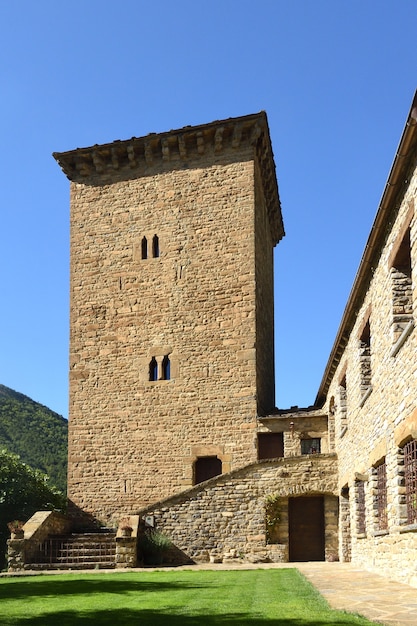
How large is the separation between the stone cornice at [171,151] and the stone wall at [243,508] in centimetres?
992

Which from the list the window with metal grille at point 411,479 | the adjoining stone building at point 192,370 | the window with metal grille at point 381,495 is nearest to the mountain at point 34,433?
the adjoining stone building at point 192,370

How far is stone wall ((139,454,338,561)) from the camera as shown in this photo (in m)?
17.5

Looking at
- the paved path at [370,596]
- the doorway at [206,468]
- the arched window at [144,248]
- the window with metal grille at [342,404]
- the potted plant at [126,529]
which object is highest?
the arched window at [144,248]

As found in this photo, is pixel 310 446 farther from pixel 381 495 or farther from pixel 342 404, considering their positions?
pixel 381 495

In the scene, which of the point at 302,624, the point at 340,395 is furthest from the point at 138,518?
the point at 302,624

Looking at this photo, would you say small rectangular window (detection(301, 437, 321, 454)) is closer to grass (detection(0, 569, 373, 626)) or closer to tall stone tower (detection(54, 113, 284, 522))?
tall stone tower (detection(54, 113, 284, 522))

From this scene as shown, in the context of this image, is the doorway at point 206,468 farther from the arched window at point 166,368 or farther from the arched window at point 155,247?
the arched window at point 155,247

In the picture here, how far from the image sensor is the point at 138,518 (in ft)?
58.1

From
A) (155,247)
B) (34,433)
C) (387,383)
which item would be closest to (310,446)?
(155,247)

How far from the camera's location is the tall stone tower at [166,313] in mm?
20969

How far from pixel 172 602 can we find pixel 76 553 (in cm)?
1001

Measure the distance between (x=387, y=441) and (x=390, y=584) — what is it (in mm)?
2015

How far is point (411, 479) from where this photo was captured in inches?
370

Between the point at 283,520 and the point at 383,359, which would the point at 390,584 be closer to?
the point at 383,359
